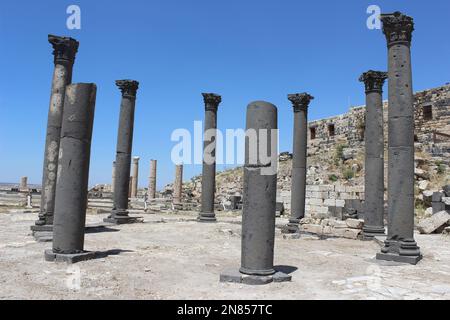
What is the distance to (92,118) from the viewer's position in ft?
30.0

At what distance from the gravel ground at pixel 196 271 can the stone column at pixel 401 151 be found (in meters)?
0.56

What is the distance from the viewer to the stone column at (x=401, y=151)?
9.82m

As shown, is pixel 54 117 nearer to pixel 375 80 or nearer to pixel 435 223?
pixel 375 80

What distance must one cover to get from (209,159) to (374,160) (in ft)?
25.3

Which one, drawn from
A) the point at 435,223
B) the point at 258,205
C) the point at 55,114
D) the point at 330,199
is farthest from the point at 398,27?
the point at 330,199

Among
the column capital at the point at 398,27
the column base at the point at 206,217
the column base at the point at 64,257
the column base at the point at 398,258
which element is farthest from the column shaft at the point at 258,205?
the column base at the point at 206,217

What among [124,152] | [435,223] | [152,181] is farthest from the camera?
[152,181]

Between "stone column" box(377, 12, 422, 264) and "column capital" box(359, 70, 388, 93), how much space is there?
373cm

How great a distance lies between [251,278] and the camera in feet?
23.0

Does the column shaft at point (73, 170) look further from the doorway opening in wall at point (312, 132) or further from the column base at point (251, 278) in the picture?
the doorway opening in wall at point (312, 132)
